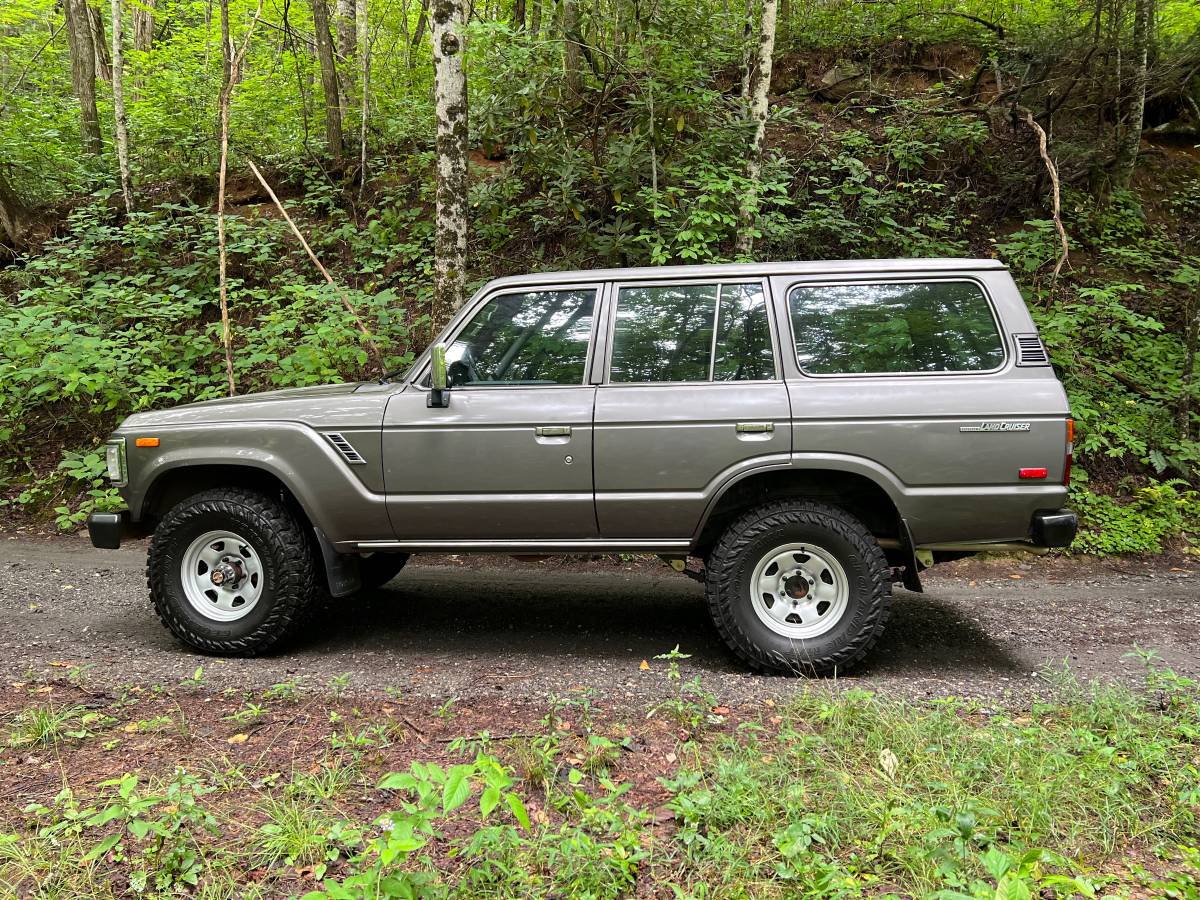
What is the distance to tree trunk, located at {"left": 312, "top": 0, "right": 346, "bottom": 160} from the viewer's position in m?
11.8

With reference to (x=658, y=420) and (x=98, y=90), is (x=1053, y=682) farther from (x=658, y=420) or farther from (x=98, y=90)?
(x=98, y=90)

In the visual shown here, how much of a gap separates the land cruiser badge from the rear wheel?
3.50m

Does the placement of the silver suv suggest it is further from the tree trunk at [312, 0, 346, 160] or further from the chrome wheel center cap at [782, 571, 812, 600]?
the tree trunk at [312, 0, 346, 160]

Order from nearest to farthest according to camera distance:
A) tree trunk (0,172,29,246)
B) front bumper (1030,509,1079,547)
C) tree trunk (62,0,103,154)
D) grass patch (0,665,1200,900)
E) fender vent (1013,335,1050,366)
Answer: grass patch (0,665,1200,900), front bumper (1030,509,1079,547), fender vent (1013,335,1050,366), tree trunk (0,172,29,246), tree trunk (62,0,103,154)

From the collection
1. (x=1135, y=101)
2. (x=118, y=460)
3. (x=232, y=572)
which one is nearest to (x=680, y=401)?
(x=232, y=572)

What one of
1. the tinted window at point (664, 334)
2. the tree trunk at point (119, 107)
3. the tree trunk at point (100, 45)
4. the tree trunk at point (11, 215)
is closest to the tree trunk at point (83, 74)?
the tree trunk at point (100, 45)

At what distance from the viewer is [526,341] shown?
420cm

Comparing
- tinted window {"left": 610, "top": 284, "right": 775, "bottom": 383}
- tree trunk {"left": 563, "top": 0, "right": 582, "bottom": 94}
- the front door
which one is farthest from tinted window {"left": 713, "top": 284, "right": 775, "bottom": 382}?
tree trunk {"left": 563, "top": 0, "right": 582, "bottom": 94}

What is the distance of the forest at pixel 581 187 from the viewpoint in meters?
7.35

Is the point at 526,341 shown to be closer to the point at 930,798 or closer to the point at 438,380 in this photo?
the point at 438,380

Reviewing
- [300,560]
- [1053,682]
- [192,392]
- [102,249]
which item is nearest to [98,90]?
[102,249]

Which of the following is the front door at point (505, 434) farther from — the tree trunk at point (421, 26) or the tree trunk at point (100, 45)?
the tree trunk at point (100, 45)

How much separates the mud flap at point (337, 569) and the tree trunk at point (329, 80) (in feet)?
32.5

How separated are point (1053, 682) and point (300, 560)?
388 cm
